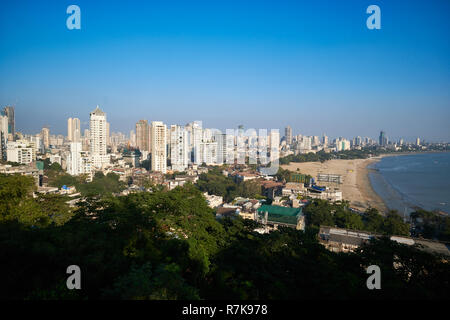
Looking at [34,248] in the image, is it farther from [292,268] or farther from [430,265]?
[430,265]

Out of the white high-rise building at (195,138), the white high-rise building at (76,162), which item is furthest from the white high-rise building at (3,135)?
the white high-rise building at (195,138)

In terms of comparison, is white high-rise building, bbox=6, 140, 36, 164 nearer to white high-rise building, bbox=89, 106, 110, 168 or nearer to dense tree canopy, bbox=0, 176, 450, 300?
white high-rise building, bbox=89, 106, 110, 168

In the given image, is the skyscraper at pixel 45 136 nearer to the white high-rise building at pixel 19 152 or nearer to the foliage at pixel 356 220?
the white high-rise building at pixel 19 152

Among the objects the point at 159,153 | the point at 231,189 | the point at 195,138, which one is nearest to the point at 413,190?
the point at 231,189

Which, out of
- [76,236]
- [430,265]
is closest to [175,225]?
[76,236]

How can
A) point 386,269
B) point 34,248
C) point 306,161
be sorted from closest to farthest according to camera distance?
1. point 34,248
2. point 386,269
3. point 306,161
